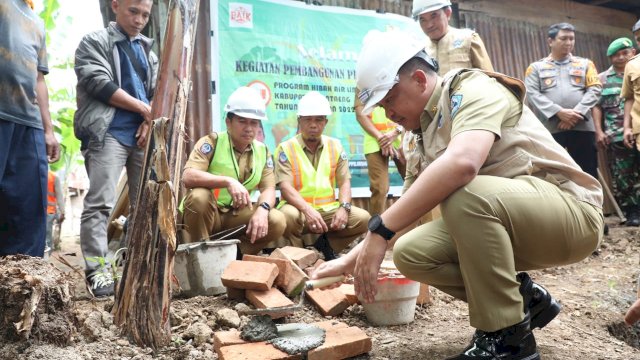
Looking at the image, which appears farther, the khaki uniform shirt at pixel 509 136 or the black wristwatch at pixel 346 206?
the black wristwatch at pixel 346 206

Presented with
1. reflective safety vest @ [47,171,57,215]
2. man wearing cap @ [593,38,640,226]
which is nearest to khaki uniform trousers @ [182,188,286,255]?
reflective safety vest @ [47,171,57,215]

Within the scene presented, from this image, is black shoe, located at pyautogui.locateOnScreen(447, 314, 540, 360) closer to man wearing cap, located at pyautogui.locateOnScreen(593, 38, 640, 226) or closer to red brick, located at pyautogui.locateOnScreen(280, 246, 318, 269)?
red brick, located at pyautogui.locateOnScreen(280, 246, 318, 269)

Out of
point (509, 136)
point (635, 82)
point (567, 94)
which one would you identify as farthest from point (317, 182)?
point (635, 82)

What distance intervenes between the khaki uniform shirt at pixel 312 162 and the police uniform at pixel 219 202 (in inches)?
7.8

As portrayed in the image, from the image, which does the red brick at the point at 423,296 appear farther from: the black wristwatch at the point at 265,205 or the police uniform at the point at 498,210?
the black wristwatch at the point at 265,205

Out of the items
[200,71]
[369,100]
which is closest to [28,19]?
[200,71]

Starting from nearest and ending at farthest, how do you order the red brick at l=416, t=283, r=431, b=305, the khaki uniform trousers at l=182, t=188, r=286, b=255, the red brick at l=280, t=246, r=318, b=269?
the red brick at l=416, t=283, r=431, b=305 → the red brick at l=280, t=246, r=318, b=269 → the khaki uniform trousers at l=182, t=188, r=286, b=255

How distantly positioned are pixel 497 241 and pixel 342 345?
798mm

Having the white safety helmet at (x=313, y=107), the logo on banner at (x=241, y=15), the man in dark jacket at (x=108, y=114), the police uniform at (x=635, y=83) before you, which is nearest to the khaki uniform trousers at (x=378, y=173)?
the white safety helmet at (x=313, y=107)

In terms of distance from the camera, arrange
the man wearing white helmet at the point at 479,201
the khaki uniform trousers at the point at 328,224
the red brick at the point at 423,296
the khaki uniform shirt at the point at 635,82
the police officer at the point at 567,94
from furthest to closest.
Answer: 1. the police officer at the point at 567,94
2. the khaki uniform shirt at the point at 635,82
3. the khaki uniform trousers at the point at 328,224
4. the red brick at the point at 423,296
5. the man wearing white helmet at the point at 479,201

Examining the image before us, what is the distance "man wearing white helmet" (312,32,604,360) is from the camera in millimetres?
1894

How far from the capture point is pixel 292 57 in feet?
17.8

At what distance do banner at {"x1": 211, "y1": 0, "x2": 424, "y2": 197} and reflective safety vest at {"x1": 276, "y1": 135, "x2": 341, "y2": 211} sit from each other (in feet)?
2.69

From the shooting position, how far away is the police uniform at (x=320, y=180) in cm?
442
